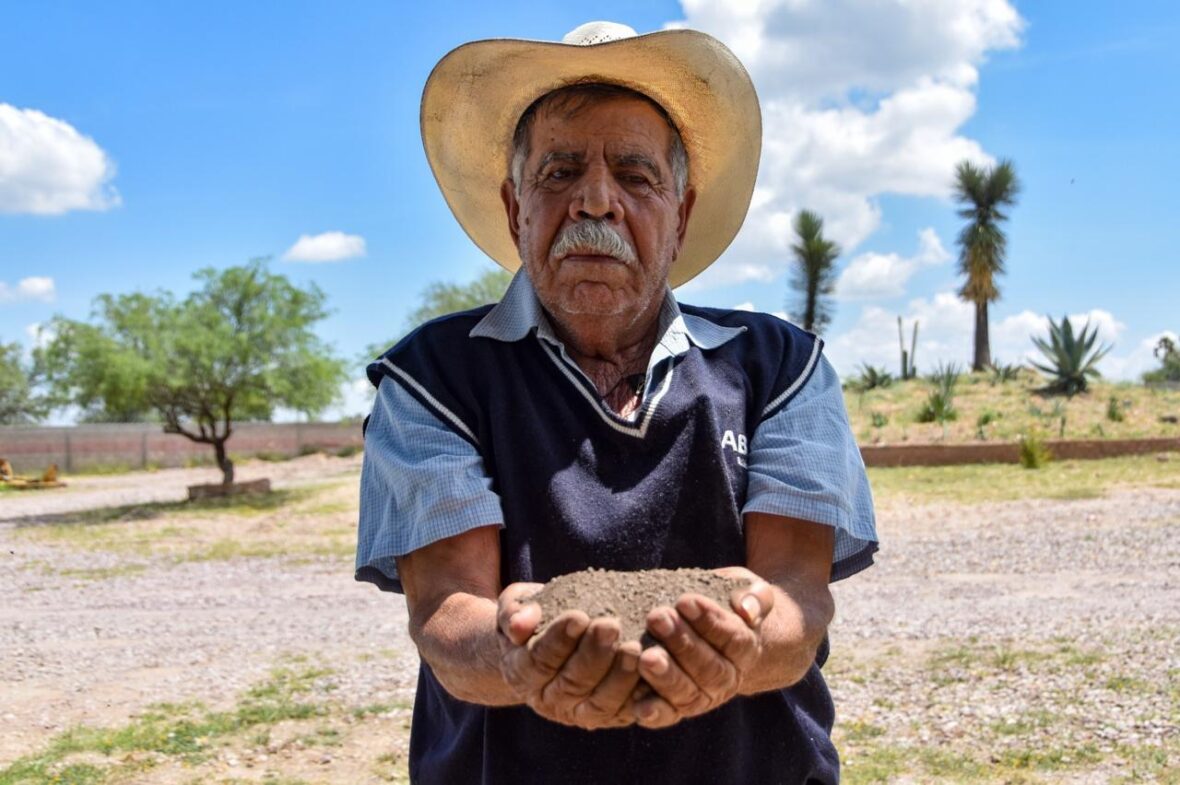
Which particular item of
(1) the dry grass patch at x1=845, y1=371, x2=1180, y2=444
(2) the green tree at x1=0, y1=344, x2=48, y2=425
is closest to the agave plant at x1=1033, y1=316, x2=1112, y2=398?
(1) the dry grass patch at x1=845, y1=371, x2=1180, y2=444

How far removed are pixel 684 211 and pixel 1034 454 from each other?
56.7 feet

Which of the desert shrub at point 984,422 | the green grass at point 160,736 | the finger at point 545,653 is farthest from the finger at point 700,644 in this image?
the desert shrub at point 984,422

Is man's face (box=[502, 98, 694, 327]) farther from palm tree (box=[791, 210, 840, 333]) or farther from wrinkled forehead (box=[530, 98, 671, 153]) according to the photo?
palm tree (box=[791, 210, 840, 333])

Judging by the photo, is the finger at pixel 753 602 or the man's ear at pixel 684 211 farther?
the man's ear at pixel 684 211

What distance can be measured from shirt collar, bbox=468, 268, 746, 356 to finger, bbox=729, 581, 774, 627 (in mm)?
575

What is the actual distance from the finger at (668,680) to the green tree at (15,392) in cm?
5229

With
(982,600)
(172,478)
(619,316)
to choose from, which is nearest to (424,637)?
(619,316)

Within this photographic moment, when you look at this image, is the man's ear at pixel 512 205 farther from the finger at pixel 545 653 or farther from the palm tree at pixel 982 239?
the palm tree at pixel 982 239

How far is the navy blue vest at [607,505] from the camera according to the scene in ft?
6.26

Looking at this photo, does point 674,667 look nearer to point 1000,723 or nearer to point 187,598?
point 1000,723

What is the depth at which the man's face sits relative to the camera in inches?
82.0

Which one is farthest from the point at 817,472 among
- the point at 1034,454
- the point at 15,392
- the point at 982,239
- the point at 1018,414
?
the point at 15,392

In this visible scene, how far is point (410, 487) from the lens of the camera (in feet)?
6.19

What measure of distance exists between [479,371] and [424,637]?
0.53m
